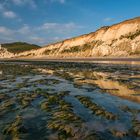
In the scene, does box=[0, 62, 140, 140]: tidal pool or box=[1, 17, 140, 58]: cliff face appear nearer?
box=[0, 62, 140, 140]: tidal pool

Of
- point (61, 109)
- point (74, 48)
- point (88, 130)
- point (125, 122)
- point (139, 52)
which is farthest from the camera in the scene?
point (74, 48)

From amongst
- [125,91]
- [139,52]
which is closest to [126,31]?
[139,52]

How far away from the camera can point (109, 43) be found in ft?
364

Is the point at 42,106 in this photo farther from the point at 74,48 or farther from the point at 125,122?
the point at 74,48

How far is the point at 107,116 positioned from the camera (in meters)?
11.9

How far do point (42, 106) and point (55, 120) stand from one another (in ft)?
9.59

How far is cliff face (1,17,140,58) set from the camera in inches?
3823

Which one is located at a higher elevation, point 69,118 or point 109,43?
point 109,43

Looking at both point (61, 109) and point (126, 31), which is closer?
point (61, 109)

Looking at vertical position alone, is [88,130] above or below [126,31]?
below

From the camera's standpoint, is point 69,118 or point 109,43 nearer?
point 69,118

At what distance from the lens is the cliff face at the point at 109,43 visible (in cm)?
9709

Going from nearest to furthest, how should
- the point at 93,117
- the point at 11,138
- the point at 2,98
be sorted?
the point at 11,138 → the point at 93,117 → the point at 2,98

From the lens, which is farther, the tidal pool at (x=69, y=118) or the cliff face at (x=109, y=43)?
the cliff face at (x=109, y=43)
